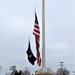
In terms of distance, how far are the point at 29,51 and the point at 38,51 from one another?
22.2 inches

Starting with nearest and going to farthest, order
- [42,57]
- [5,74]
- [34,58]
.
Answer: [42,57], [34,58], [5,74]

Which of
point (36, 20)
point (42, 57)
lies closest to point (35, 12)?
point (36, 20)

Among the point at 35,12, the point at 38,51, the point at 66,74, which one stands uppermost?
the point at 35,12

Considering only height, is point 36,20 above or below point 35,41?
above

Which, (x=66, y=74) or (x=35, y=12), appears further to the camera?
(x=66, y=74)

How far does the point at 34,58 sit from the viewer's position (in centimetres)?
1353

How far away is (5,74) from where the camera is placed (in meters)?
84.8

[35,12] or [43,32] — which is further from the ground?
[35,12]

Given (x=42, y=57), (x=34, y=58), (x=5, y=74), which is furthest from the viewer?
(x=5, y=74)

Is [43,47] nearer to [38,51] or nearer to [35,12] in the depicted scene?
[38,51]

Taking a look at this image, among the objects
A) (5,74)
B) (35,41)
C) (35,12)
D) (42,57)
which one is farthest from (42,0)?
(5,74)

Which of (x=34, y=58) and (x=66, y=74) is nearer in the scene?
(x=34, y=58)

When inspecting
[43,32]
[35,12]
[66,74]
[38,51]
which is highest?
[35,12]

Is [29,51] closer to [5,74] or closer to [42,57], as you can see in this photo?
[42,57]
